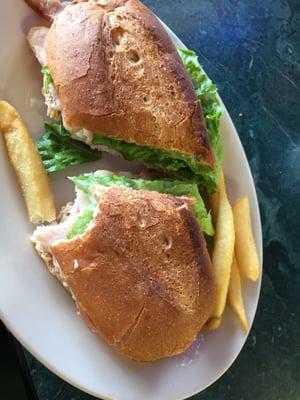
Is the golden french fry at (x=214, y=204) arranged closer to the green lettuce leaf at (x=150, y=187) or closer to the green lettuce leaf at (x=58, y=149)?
the green lettuce leaf at (x=150, y=187)

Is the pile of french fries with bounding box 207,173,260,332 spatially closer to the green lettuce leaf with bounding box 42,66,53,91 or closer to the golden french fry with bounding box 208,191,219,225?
the golden french fry with bounding box 208,191,219,225

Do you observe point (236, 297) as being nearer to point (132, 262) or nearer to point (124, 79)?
point (132, 262)

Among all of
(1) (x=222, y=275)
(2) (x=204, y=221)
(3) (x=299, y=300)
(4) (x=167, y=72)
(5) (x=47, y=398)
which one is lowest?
(3) (x=299, y=300)

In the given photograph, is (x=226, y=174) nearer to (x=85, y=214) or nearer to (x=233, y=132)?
(x=233, y=132)

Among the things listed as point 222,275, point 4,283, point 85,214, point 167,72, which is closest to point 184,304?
point 222,275

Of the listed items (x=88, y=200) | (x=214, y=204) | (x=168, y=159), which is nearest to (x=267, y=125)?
(x=214, y=204)

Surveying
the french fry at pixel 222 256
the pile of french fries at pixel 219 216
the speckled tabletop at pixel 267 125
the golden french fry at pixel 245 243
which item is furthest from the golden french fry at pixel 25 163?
the speckled tabletop at pixel 267 125
